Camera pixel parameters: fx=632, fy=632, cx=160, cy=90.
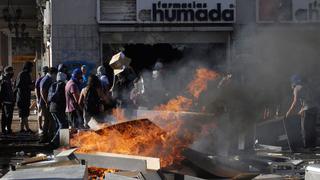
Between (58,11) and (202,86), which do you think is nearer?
(202,86)

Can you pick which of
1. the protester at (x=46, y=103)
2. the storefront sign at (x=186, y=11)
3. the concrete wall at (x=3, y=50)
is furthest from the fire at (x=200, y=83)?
the concrete wall at (x=3, y=50)

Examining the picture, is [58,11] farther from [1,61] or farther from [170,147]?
[1,61]

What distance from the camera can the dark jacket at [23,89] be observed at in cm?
1516

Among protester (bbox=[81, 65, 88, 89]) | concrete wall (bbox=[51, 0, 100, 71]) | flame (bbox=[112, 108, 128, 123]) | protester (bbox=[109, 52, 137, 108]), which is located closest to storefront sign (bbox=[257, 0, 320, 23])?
concrete wall (bbox=[51, 0, 100, 71])

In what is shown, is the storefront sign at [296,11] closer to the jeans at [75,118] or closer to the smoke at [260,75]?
the smoke at [260,75]

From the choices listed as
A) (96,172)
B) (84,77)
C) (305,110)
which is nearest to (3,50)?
(84,77)

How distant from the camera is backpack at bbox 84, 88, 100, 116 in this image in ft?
39.0

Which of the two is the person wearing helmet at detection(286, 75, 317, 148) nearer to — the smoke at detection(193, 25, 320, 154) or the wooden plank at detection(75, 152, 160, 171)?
the smoke at detection(193, 25, 320, 154)

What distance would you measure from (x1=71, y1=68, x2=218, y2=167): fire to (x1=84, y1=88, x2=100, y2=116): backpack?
2.51 meters

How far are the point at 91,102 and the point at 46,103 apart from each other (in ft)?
7.91

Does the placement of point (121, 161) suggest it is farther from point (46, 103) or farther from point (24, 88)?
point (24, 88)

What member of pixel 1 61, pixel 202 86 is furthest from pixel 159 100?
pixel 1 61

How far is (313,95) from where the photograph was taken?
44.0 ft

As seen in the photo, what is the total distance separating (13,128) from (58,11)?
3755mm
